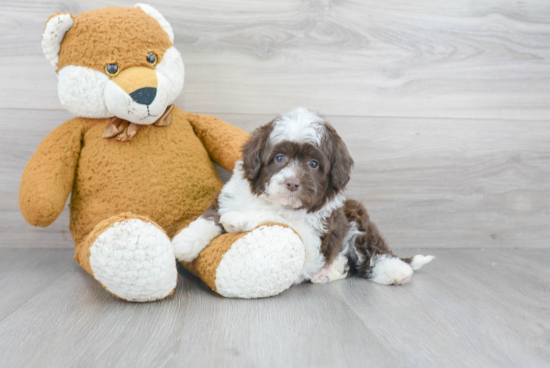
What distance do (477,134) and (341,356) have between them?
1.68 meters

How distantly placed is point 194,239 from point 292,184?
41 centimetres

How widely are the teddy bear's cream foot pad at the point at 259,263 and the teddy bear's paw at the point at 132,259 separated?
205 millimetres

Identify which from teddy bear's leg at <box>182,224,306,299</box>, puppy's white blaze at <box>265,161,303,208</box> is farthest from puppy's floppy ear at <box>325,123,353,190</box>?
teddy bear's leg at <box>182,224,306,299</box>

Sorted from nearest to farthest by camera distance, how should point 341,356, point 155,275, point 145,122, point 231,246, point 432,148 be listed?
point 341,356
point 155,275
point 231,246
point 145,122
point 432,148

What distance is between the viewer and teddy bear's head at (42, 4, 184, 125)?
1574 mm

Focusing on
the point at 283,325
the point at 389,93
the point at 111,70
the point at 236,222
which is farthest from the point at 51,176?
the point at 389,93

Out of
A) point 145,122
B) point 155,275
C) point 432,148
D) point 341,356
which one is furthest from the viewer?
point 432,148

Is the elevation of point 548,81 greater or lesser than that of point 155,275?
greater

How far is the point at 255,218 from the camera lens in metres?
1.48

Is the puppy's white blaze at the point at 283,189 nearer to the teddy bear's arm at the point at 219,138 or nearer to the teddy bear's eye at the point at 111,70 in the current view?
the teddy bear's arm at the point at 219,138

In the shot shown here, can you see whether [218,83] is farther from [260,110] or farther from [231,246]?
[231,246]

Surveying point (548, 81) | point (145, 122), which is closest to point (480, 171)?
point (548, 81)

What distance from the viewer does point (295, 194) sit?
143 cm

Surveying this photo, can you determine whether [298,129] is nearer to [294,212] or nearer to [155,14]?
[294,212]
